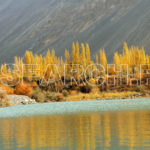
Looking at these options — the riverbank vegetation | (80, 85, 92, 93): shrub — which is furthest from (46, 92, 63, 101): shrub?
(80, 85, 92, 93): shrub

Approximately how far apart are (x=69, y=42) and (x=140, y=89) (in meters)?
132

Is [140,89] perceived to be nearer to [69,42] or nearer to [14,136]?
[14,136]

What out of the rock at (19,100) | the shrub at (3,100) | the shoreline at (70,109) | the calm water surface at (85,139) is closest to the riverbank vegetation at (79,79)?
the rock at (19,100)

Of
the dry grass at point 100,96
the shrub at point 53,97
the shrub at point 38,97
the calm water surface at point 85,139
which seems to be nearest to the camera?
the calm water surface at point 85,139

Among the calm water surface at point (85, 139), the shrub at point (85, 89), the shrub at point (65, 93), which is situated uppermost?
the calm water surface at point (85, 139)

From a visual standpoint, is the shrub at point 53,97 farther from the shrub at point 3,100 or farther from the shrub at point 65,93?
the shrub at point 3,100

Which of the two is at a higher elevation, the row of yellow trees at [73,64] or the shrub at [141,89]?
the row of yellow trees at [73,64]

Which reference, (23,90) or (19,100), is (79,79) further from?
(19,100)

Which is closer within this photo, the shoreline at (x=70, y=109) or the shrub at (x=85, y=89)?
the shoreline at (x=70, y=109)

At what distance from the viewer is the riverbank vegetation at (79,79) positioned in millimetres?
69525

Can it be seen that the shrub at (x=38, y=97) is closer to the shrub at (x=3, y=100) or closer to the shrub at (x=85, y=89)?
the shrub at (x=85, y=89)

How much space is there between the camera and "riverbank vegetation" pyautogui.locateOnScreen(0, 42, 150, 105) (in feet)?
228

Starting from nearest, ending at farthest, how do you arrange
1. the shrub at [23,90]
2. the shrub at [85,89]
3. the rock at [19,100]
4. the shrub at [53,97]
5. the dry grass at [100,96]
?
1. the rock at [19,100]
2. the dry grass at [100,96]
3. the shrub at [53,97]
4. the shrub at [23,90]
5. the shrub at [85,89]

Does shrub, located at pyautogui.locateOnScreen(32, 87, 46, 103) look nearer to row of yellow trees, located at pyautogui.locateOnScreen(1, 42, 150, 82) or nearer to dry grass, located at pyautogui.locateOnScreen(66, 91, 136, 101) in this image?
dry grass, located at pyautogui.locateOnScreen(66, 91, 136, 101)
